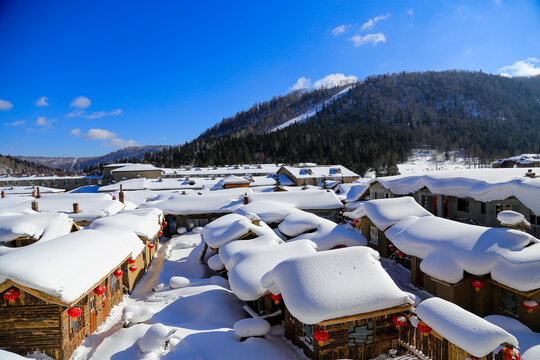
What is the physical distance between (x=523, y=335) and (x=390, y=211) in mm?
11407

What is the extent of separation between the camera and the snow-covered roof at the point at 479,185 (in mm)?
20391

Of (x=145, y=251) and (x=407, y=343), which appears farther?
(x=145, y=251)

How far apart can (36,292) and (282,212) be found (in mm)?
20955

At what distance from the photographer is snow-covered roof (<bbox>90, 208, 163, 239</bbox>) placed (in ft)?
68.2

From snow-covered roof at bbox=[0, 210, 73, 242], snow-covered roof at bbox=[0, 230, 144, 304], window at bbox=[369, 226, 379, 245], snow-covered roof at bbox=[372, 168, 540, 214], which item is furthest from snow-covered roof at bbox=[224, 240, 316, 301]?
snow-covered roof at bbox=[372, 168, 540, 214]

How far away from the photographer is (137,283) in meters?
20.2

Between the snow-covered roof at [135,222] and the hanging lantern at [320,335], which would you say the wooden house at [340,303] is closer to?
the hanging lantern at [320,335]

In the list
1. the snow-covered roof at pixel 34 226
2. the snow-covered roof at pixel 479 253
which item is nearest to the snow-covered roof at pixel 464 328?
the snow-covered roof at pixel 479 253

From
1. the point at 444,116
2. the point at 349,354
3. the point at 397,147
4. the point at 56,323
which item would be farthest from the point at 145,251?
the point at 444,116

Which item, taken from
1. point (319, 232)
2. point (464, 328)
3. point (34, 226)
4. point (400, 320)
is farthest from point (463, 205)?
point (34, 226)

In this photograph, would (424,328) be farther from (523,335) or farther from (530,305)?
Answer: (530,305)

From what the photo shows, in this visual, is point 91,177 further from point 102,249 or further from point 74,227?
point 102,249

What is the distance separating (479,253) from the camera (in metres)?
14.0

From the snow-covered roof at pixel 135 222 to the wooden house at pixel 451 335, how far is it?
1720 centimetres
